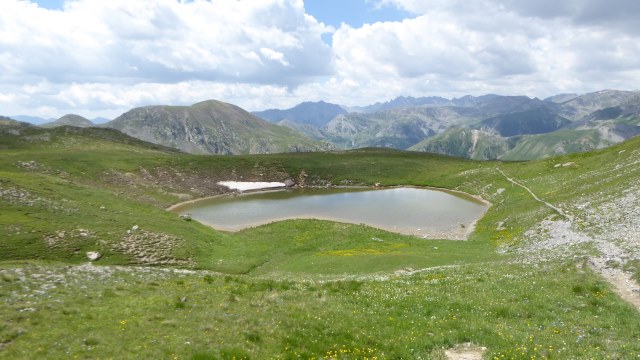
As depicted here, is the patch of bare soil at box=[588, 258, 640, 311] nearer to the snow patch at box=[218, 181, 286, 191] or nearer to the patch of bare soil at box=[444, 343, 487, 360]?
the patch of bare soil at box=[444, 343, 487, 360]

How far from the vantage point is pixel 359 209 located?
295 ft

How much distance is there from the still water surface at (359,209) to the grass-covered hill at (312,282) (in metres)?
8.72

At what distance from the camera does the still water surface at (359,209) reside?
7462cm

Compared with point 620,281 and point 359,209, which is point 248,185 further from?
point 620,281

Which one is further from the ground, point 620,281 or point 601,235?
point 601,235

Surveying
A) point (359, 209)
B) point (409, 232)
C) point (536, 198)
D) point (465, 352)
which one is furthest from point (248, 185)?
point (465, 352)

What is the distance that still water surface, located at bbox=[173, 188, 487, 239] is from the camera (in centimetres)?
7462

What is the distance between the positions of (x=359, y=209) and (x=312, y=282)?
61.5 m

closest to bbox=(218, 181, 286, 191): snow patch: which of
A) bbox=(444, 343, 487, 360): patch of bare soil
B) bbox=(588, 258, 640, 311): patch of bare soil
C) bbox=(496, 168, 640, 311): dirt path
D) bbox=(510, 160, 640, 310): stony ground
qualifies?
bbox=(510, 160, 640, 310): stony ground

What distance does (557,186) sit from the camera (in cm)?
7788

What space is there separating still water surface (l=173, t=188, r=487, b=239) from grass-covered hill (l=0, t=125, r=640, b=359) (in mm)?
8715

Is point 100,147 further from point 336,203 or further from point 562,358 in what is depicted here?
point 562,358

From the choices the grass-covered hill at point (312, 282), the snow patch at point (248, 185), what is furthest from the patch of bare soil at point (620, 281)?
the snow patch at point (248, 185)

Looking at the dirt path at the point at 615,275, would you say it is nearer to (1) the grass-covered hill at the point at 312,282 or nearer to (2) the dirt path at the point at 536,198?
(1) the grass-covered hill at the point at 312,282
